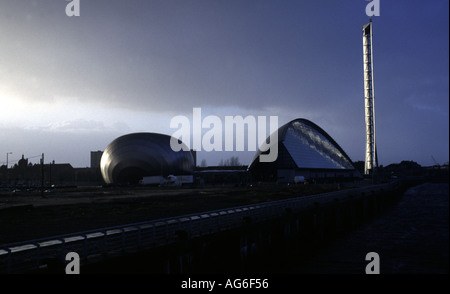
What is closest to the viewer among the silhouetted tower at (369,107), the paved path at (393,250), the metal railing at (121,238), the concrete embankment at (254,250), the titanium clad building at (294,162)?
the metal railing at (121,238)

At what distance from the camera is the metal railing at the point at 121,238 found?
15.2 meters

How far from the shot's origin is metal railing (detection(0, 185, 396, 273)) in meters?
15.2

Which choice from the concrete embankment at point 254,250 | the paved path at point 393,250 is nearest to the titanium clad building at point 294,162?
the paved path at point 393,250

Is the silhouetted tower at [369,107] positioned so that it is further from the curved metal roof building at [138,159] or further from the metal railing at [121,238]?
the metal railing at [121,238]

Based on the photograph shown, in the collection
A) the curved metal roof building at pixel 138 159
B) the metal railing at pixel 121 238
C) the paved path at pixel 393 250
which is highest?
the curved metal roof building at pixel 138 159

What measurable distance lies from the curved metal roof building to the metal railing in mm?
117319

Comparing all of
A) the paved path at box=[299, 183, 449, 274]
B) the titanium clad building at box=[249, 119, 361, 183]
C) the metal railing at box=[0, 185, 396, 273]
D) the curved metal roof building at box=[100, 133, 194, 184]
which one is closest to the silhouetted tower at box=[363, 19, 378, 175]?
the titanium clad building at box=[249, 119, 361, 183]

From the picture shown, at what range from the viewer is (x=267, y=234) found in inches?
1272

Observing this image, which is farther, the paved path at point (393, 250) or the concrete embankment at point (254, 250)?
the paved path at point (393, 250)

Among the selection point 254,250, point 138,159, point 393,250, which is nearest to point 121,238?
point 254,250

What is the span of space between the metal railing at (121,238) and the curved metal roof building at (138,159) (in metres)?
117
